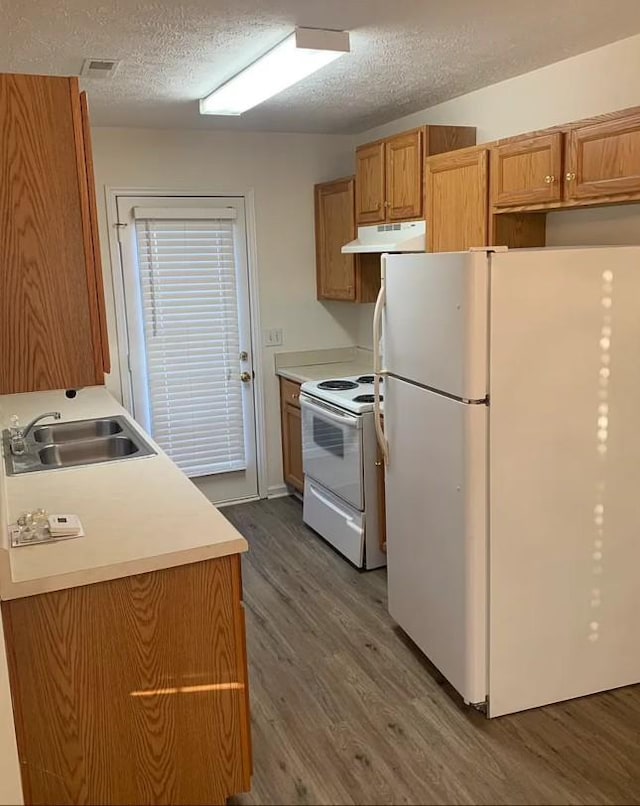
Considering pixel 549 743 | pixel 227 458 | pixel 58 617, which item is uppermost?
pixel 58 617

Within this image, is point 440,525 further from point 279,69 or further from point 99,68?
point 99,68

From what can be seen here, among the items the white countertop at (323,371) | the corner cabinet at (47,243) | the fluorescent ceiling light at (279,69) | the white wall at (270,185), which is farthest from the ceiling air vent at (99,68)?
the white countertop at (323,371)

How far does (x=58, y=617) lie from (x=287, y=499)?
321 cm

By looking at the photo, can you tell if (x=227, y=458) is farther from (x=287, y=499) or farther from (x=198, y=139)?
(x=198, y=139)

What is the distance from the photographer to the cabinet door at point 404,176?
3.71m

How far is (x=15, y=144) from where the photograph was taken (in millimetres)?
1621

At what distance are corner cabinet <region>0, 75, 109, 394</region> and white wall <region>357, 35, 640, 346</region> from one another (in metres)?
2.16

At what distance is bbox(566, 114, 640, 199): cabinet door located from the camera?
250cm

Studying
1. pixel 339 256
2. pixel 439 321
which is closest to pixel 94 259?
pixel 439 321

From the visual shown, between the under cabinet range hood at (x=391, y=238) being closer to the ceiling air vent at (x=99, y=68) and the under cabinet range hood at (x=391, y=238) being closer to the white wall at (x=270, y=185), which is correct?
the white wall at (x=270, y=185)

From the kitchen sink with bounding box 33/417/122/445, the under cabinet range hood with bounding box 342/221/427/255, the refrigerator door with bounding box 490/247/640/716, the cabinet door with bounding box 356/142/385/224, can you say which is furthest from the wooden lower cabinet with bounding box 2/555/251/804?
the cabinet door with bounding box 356/142/385/224

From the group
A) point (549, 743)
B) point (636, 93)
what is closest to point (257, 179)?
Result: point (636, 93)

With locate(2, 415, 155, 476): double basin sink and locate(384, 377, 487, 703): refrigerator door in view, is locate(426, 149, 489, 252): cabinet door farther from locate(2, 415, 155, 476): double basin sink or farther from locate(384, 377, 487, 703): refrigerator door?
locate(2, 415, 155, 476): double basin sink

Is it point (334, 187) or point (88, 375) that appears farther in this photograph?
point (334, 187)
